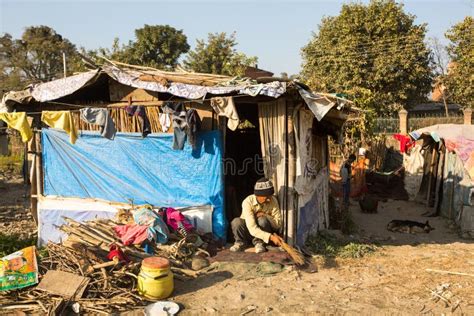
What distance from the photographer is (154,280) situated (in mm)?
5457

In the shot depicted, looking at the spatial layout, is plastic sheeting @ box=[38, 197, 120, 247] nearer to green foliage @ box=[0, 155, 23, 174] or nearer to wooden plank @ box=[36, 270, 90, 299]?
wooden plank @ box=[36, 270, 90, 299]

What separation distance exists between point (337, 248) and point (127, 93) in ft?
15.7

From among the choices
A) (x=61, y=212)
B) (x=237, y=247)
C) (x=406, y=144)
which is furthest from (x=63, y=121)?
(x=406, y=144)

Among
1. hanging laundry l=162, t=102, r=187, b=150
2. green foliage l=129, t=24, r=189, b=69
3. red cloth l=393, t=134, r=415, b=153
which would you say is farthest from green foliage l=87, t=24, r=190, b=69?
hanging laundry l=162, t=102, r=187, b=150

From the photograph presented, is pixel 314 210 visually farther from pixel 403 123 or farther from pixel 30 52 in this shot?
pixel 30 52

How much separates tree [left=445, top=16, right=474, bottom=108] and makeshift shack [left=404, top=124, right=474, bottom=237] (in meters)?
9.28

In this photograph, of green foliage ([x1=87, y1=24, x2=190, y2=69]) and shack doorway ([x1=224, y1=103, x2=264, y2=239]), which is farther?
green foliage ([x1=87, y1=24, x2=190, y2=69])

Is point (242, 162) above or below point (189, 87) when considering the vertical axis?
below

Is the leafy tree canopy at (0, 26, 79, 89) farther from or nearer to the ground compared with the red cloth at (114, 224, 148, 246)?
farther from the ground

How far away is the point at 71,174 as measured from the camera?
8.49 m

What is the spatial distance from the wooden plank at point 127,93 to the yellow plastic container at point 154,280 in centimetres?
339

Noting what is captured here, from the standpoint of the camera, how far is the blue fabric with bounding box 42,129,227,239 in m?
7.36

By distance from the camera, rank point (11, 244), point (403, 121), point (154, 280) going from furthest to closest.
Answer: point (403, 121)
point (11, 244)
point (154, 280)

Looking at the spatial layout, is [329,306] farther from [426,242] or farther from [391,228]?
[391,228]
